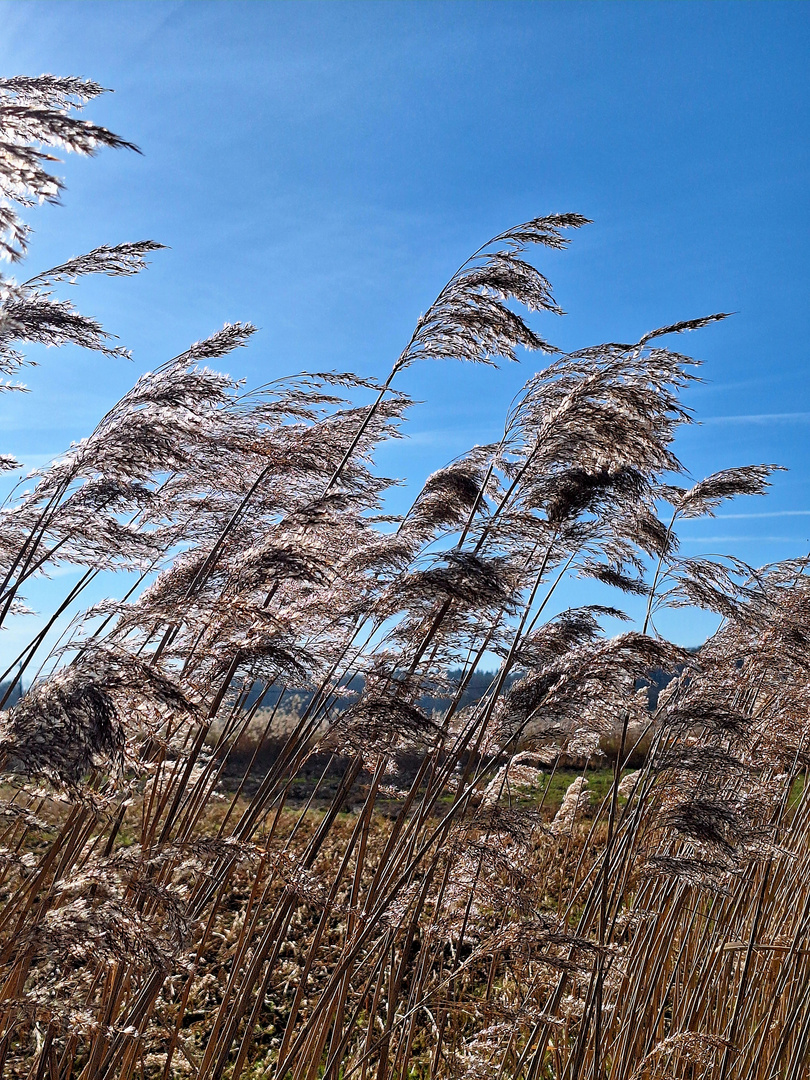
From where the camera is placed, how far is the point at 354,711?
239 centimetres

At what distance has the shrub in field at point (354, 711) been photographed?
1.98m

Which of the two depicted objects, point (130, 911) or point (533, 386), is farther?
point (533, 386)

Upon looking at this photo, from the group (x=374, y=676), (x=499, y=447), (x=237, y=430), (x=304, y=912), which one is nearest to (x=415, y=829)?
(x=374, y=676)

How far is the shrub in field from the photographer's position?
6.49 ft

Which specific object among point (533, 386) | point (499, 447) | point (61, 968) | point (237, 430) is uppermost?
point (533, 386)

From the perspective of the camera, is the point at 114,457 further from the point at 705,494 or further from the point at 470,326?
the point at 705,494

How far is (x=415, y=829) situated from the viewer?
9.27 feet

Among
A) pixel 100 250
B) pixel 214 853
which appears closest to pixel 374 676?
pixel 214 853

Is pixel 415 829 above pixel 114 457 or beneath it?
beneath

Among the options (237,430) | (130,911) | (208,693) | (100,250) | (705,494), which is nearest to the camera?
(130,911)

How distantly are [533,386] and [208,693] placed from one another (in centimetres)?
184

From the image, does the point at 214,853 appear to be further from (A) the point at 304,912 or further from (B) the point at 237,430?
(A) the point at 304,912

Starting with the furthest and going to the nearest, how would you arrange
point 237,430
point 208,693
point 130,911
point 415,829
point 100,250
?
1. point 237,430
2. point 415,829
3. point 208,693
4. point 100,250
5. point 130,911

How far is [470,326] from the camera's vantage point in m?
3.04
